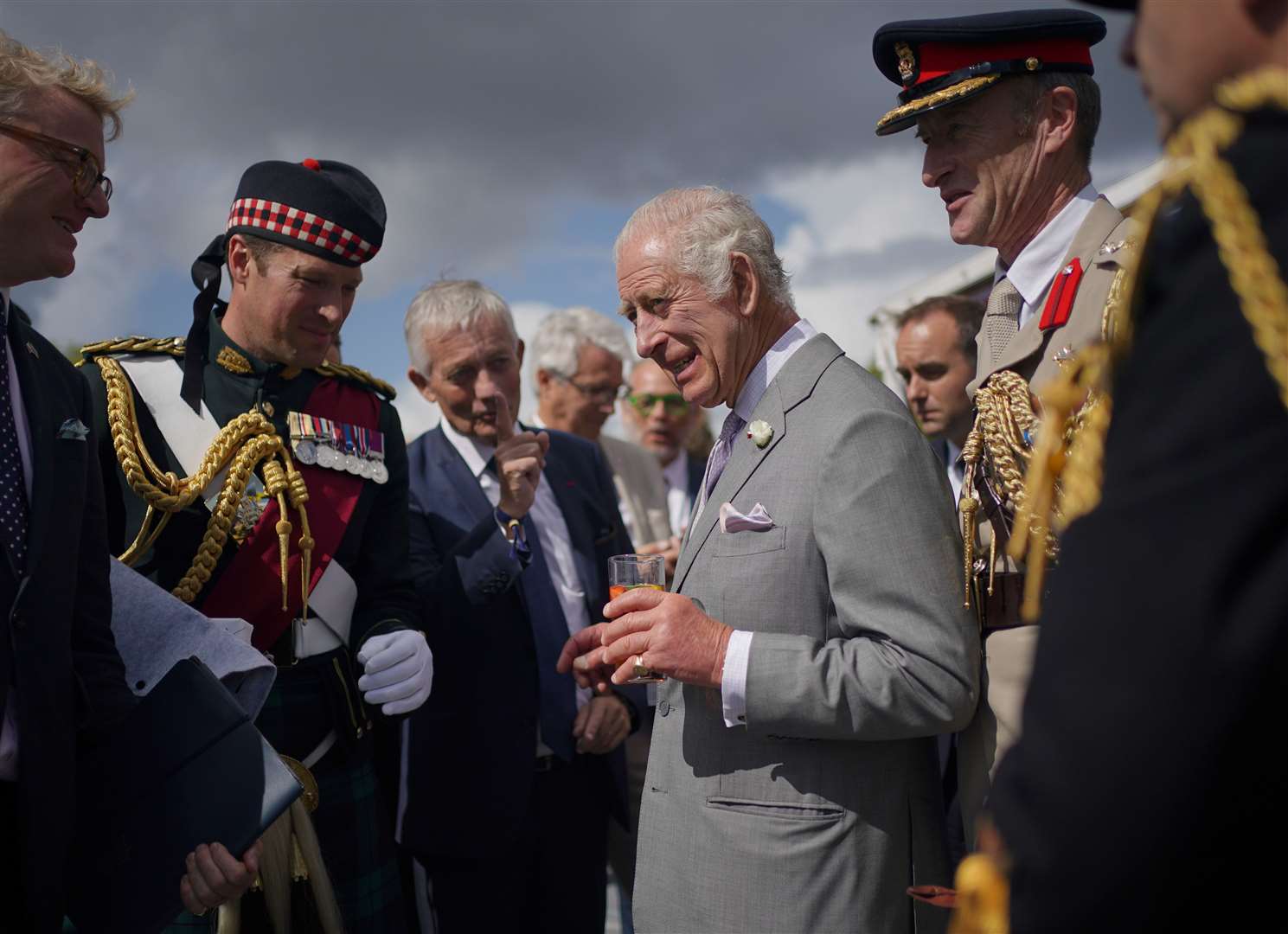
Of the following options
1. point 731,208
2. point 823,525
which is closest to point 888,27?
point 731,208

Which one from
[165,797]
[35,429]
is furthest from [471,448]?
[165,797]

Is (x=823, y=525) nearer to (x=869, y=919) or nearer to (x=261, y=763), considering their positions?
(x=869, y=919)

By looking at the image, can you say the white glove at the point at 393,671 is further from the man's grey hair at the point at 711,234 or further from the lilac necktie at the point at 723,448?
the man's grey hair at the point at 711,234

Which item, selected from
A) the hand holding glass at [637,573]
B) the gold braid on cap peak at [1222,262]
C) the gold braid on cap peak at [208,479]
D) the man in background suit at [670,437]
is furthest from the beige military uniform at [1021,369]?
the man in background suit at [670,437]

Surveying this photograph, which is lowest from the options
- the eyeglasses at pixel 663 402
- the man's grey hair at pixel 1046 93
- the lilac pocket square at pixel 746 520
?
the lilac pocket square at pixel 746 520

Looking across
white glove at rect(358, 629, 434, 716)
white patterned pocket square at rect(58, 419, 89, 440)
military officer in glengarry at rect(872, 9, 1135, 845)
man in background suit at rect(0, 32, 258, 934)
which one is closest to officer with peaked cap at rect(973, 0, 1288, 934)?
military officer in glengarry at rect(872, 9, 1135, 845)

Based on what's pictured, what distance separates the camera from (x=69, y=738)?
7.36ft

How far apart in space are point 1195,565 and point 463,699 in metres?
3.04

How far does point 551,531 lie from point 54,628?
204 centimetres

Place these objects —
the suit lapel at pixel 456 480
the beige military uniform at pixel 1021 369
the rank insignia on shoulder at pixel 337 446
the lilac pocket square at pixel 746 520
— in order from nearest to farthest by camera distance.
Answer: the beige military uniform at pixel 1021 369, the lilac pocket square at pixel 746 520, the rank insignia on shoulder at pixel 337 446, the suit lapel at pixel 456 480

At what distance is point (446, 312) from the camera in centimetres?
423

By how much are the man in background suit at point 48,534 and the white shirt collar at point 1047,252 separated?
195 centimetres

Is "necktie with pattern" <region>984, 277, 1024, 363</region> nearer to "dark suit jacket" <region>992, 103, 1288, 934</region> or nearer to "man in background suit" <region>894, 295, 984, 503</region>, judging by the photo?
"dark suit jacket" <region>992, 103, 1288, 934</region>

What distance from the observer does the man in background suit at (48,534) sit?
217cm
